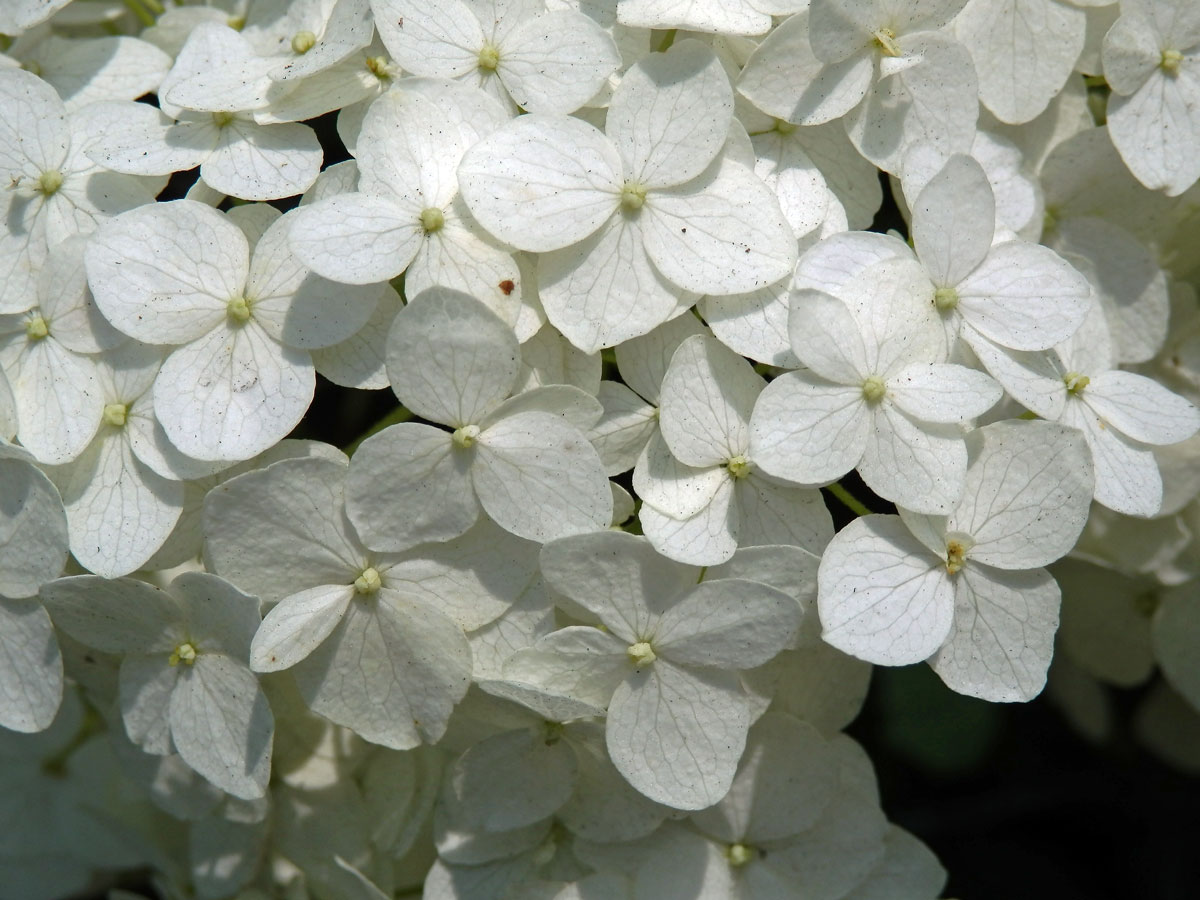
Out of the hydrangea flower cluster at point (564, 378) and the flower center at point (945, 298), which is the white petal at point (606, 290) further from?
the flower center at point (945, 298)

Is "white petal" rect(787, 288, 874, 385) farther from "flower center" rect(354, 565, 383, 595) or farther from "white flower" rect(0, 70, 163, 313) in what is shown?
"white flower" rect(0, 70, 163, 313)

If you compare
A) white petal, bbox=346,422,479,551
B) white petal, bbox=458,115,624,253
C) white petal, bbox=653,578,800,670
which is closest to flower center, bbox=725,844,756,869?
white petal, bbox=653,578,800,670

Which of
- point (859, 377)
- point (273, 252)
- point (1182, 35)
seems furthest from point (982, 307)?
point (273, 252)

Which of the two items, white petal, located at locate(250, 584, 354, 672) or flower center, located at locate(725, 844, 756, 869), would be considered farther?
flower center, located at locate(725, 844, 756, 869)

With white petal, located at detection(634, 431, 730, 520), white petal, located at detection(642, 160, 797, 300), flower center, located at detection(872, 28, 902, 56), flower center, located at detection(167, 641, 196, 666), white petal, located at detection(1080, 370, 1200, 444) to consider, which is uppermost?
flower center, located at detection(872, 28, 902, 56)

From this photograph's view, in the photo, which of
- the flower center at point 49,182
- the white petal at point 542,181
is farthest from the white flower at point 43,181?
the white petal at point 542,181

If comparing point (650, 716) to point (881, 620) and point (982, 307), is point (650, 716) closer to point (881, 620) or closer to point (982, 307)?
point (881, 620)
